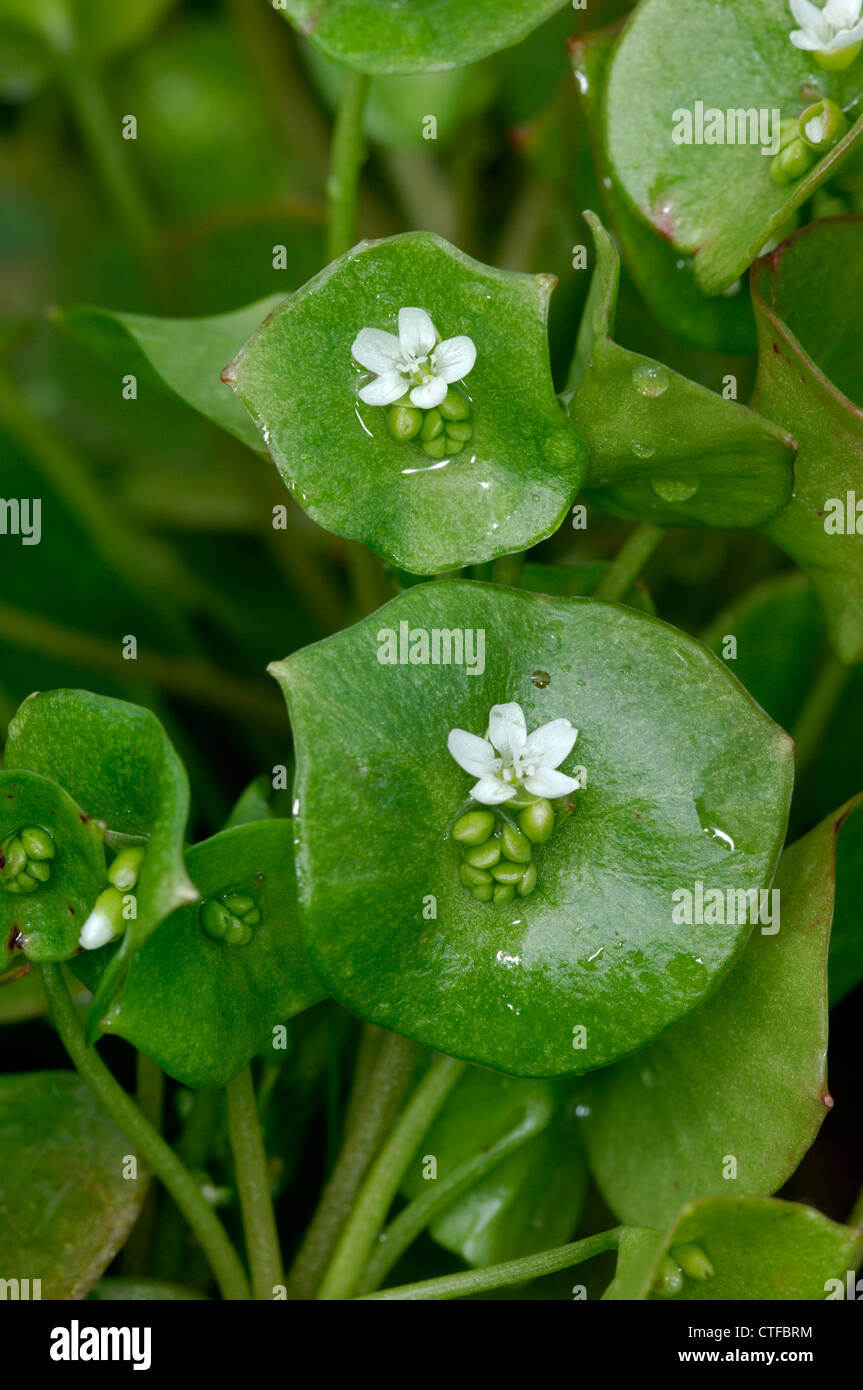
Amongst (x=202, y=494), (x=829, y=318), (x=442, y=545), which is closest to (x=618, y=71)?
(x=829, y=318)

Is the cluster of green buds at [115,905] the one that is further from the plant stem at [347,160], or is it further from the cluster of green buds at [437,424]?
the plant stem at [347,160]

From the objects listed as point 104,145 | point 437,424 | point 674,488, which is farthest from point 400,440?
point 104,145

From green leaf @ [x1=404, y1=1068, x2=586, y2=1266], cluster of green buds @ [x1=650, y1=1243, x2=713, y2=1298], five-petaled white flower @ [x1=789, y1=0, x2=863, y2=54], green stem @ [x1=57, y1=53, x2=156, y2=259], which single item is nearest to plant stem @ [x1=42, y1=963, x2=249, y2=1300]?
green leaf @ [x1=404, y1=1068, x2=586, y2=1266]

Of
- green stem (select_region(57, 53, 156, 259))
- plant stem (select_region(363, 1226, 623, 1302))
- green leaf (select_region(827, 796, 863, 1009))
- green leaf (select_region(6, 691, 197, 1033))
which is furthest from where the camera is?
green stem (select_region(57, 53, 156, 259))

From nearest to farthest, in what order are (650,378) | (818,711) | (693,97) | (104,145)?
(650,378) < (693,97) < (818,711) < (104,145)

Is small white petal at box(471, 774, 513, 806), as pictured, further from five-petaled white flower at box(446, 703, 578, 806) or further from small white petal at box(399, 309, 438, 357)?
small white petal at box(399, 309, 438, 357)

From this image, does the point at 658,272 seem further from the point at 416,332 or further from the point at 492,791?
the point at 492,791
